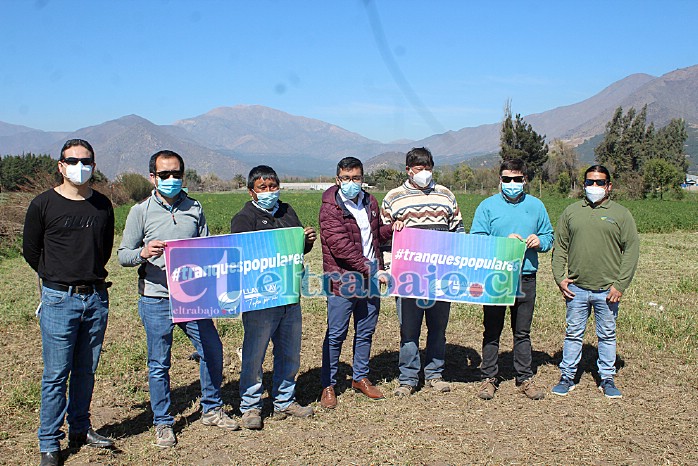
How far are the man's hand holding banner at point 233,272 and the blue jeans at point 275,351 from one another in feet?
0.53

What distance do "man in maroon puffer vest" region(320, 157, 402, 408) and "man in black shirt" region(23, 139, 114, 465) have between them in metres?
1.99

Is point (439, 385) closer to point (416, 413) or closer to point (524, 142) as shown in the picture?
point (416, 413)

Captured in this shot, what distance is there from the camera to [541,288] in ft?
37.4

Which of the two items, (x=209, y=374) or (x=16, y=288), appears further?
(x=16, y=288)

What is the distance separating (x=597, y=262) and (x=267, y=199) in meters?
3.29

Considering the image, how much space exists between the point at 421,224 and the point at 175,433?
2.99 metres

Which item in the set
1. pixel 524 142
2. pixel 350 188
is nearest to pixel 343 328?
pixel 350 188

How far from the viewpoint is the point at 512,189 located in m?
5.55

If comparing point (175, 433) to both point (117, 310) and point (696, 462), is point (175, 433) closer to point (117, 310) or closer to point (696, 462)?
point (696, 462)

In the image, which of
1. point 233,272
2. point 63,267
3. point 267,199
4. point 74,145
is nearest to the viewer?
point 63,267

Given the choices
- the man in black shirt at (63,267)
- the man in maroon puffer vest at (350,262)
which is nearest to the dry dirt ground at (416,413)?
the man in maroon puffer vest at (350,262)

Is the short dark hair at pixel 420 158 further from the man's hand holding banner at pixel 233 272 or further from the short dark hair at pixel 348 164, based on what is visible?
the man's hand holding banner at pixel 233 272

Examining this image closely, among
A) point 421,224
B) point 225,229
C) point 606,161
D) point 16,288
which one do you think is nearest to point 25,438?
point 421,224

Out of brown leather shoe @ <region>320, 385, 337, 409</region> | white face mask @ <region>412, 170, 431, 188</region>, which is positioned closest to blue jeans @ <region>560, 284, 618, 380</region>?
white face mask @ <region>412, 170, 431, 188</region>
